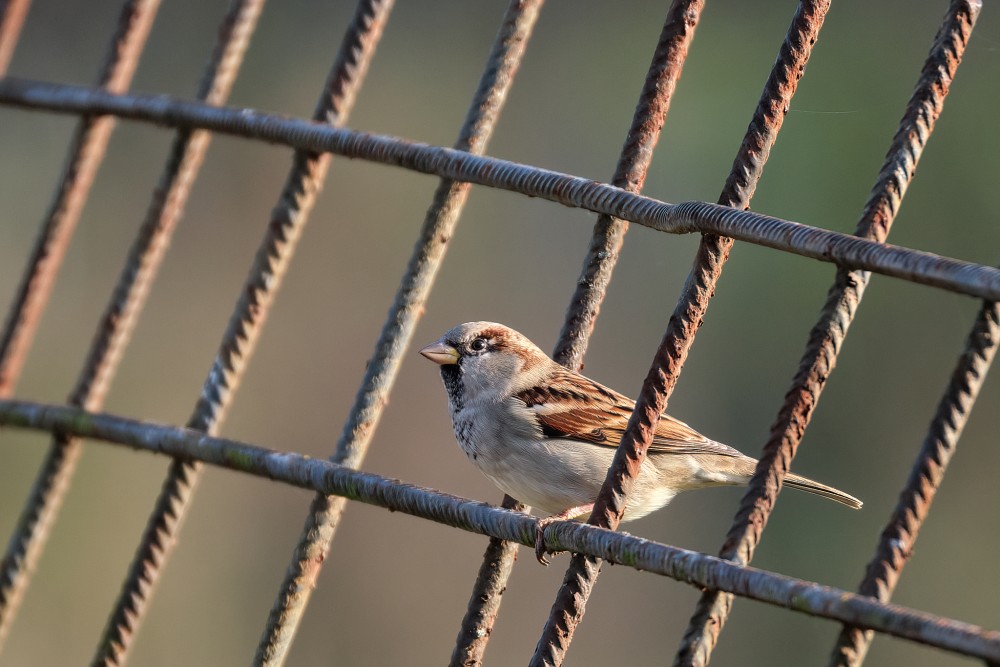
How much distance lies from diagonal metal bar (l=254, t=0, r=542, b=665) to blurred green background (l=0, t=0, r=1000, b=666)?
6.71 ft

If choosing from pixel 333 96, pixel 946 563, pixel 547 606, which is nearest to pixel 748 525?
pixel 333 96

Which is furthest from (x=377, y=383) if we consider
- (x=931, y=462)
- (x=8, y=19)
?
(x=8, y=19)

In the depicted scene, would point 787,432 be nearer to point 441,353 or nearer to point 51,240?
point 441,353

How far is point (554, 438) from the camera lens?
2.10 m

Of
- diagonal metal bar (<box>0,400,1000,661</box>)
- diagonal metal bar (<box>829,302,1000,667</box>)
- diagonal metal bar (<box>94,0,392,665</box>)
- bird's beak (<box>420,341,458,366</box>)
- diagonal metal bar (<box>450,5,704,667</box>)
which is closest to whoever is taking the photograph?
diagonal metal bar (<box>0,400,1000,661</box>)

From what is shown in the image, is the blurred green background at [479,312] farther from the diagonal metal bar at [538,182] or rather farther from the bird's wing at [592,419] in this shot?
the diagonal metal bar at [538,182]

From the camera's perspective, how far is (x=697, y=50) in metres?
4.61

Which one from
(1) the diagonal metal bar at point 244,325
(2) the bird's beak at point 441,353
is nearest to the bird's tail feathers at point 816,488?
(2) the bird's beak at point 441,353

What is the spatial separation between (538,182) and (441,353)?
646mm

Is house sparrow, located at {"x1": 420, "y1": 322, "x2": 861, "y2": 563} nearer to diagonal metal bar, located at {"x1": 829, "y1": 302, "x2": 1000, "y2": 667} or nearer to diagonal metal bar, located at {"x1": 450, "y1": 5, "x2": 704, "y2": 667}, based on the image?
diagonal metal bar, located at {"x1": 450, "y1": 5, "x2": 704, "y2": 667}

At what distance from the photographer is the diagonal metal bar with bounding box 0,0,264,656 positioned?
215 cm

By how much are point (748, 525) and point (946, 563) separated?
2.39 m

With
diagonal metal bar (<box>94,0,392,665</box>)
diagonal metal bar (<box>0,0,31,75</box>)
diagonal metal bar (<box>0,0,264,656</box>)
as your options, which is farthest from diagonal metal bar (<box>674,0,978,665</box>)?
diagonal metal bar (<box>0,0,31,75</box>)

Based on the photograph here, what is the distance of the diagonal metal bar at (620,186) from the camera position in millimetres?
1652
